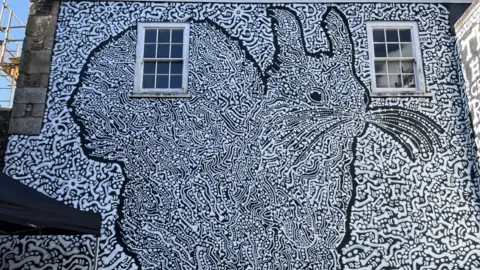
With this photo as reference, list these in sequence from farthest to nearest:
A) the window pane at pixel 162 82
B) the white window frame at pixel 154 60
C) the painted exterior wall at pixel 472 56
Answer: the window pane at pixel 162 82 < the white window frame at pixel 154 60 < the painted exterior wall at pixel 472 56

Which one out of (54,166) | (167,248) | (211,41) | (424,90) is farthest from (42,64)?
(424,90)

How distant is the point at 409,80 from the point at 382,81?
1.51 feet

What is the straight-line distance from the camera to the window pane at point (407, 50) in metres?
8.63

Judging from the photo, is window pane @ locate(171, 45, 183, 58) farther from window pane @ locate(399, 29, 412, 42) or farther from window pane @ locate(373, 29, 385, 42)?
window pane @ locate(399, 29, 412, 42)

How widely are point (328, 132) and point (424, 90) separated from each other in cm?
179

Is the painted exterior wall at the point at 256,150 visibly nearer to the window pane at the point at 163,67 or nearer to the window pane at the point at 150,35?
the window pane at the point at 150,35

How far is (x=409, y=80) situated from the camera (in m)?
8.52

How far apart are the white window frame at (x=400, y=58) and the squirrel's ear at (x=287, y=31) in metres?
1.19

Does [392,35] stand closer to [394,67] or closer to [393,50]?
A: [393,50]

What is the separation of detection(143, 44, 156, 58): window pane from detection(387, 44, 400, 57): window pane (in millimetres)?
4017

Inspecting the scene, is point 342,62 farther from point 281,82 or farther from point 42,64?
point 42,64

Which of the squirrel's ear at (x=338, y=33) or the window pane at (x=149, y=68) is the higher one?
the squirrel's ear at (x=338, y=33)

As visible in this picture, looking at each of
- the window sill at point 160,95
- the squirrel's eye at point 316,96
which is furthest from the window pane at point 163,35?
the squirrel's eye at point 316,96

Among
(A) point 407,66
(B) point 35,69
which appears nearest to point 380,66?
(A) point 407,66
